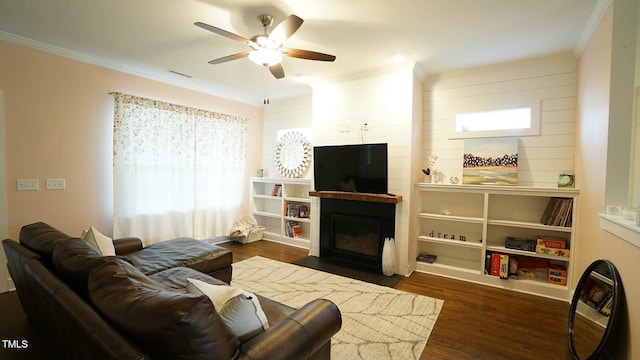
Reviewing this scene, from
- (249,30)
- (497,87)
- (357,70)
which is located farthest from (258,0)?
(497,87)

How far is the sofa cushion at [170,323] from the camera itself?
3.16 ft

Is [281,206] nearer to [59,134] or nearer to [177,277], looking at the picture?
[177,277]

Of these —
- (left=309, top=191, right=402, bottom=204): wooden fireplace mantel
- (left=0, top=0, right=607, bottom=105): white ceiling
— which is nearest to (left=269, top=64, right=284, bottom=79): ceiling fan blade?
(left=0, top=0, right=607, bottom=105): white ceiling

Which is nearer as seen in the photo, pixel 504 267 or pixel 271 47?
pixel 271 47

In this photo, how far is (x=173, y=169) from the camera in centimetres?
431

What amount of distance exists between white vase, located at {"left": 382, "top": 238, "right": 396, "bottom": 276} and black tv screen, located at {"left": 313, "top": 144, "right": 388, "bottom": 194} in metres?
0.69

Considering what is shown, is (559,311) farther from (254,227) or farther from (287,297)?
(254,227)

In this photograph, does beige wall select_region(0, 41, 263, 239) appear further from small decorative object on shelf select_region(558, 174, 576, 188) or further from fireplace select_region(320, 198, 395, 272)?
small decorative object on shelf select_region(558, 174, 576, 188)

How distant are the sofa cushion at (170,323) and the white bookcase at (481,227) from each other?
322cm

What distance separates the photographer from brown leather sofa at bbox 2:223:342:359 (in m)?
0.97

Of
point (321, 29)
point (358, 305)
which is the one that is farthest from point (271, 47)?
point (358, 305)

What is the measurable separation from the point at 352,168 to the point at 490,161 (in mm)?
1740

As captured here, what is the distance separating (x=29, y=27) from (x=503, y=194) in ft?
17.6

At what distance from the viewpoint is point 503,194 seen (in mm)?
3277
